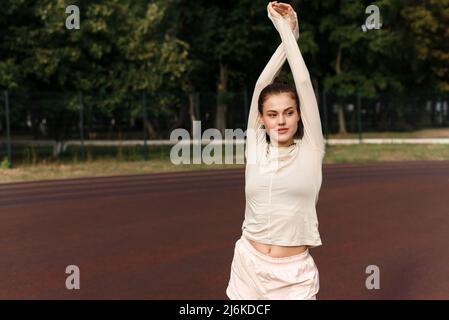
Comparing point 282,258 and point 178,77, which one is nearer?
point 282,258

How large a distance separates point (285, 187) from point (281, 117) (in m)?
0.28

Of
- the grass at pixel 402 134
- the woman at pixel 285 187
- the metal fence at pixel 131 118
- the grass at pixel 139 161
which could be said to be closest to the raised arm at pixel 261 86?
the woman at pixel 285 187

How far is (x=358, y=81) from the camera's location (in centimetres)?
3447

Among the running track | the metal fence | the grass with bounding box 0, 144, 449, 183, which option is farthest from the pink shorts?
the metal fence

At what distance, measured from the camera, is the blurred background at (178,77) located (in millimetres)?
18828

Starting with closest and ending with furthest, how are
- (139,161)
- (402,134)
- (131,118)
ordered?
(139,161) → (131,118) → (402,134)

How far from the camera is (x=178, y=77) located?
24422mm

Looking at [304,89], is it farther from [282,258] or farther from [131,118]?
[131,118]

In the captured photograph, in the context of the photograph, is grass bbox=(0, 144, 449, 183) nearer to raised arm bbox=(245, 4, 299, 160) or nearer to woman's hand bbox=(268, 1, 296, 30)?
raised arm bbox=(245, 4, 299, 160)

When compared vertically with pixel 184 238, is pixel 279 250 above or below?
above

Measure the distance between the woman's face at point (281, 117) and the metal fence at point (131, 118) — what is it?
16507mm

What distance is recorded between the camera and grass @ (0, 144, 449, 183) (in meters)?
16.1

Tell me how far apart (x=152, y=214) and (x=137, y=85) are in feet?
37.2

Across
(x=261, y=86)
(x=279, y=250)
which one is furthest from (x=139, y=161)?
(x=279, y=250)
